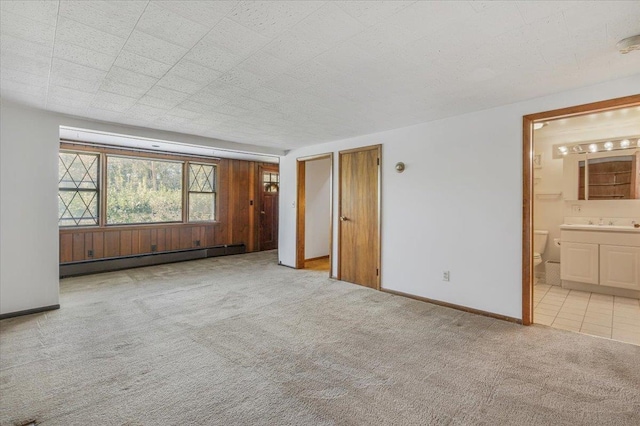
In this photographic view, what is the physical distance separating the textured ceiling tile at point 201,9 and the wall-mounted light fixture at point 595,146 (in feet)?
17.7

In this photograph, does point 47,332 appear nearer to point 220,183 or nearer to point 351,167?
point 351,167

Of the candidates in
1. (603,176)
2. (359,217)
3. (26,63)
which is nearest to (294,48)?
(26,63)

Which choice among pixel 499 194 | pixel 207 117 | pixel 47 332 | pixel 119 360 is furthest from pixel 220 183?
pixel 499 194

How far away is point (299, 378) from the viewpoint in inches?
86.5

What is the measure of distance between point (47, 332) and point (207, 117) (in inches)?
107

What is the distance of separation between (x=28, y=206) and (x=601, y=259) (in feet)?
23.3

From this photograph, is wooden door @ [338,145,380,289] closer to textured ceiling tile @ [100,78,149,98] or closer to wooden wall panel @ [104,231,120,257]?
textured ceiling tile @ [100,78,149,98]

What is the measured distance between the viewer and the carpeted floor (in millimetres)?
1839

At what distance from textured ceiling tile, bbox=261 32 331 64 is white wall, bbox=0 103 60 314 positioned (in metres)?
3.13

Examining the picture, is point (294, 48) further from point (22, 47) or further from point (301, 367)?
point (301, 367)

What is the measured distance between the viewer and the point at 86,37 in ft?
6.40

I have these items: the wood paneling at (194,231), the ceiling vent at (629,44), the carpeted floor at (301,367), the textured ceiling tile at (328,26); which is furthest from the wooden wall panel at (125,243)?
the ceiling vent at (629,44)

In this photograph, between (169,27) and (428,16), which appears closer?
(428,16)

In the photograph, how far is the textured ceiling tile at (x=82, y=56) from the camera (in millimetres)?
2094
